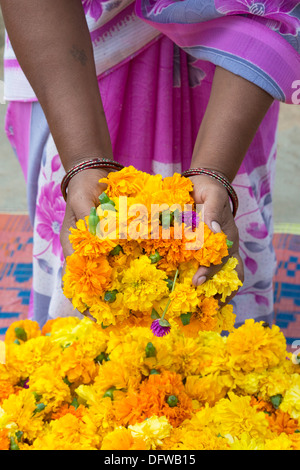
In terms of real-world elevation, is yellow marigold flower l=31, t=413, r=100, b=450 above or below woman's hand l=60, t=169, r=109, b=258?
below

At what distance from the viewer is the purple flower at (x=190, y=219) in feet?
2.70

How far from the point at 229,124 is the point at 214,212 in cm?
19

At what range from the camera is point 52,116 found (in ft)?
3.28

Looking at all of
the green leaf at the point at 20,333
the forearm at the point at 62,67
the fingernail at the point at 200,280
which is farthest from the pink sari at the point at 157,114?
the fingernail at the point at 200,280

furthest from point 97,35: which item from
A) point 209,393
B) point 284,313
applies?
point 284,313

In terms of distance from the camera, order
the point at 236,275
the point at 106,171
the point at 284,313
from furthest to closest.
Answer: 1. the point at 284,313
2. the point at 106,171
3. the point at 236,275

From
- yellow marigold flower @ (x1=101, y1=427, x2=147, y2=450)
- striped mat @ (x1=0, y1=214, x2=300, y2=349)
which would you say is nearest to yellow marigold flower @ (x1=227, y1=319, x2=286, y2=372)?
yellow marigold flower @ (x1=101, y1=427, x2=147, y2=450)

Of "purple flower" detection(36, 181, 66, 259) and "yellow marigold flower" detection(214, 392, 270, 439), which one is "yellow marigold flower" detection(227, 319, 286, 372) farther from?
"purple flower" detection(36, 181, 66, 259)

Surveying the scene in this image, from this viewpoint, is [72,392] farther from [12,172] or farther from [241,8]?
[12,172]

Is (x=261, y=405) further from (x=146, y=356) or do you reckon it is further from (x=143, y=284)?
(x=143, y=284)

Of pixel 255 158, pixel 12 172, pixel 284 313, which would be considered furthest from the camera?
pixel 12 172

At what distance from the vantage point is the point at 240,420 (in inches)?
36.2

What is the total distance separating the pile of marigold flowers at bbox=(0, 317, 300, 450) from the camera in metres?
0.90

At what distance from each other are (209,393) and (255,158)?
577 millimetres
